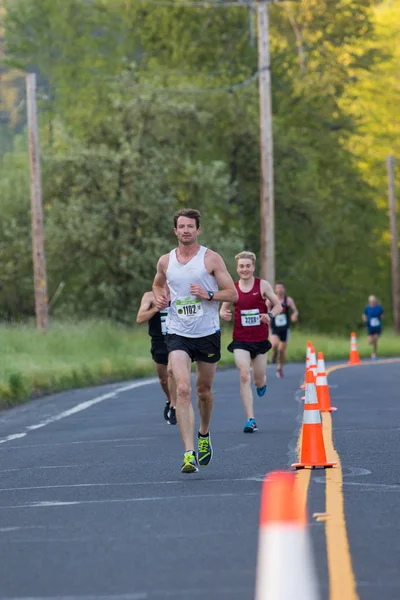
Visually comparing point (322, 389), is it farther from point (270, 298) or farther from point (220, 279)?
point (220, 279)

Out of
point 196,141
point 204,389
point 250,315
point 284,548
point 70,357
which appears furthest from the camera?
point 196,141

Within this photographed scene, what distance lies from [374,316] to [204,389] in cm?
3171

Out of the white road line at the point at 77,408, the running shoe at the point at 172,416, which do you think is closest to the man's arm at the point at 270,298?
the running shoe at the point at 172,416

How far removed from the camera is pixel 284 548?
728cm

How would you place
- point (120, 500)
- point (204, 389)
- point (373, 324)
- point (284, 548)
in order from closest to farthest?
1. point (284, 548)
2. point (120, 500)
3. point (204, 389)
4. point (373, 324)

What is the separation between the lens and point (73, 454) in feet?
46.1

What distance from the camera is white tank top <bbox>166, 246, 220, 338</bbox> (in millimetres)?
11805

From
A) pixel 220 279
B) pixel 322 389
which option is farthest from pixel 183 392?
pixel 322 389

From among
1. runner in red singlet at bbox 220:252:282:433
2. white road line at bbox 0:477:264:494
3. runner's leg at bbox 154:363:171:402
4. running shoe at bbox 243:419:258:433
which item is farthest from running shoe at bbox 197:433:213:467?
runner's leg at bbox 154:363:171:402

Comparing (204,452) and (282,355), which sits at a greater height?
(204,452)

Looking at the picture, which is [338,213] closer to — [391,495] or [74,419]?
[74,419]

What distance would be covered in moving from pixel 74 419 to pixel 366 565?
12.0 meters

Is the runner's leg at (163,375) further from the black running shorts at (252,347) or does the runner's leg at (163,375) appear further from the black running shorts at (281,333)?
the black running shorts at (281,333)

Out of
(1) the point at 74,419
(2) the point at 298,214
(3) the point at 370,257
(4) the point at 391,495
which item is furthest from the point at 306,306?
(4) the point at 391,495
